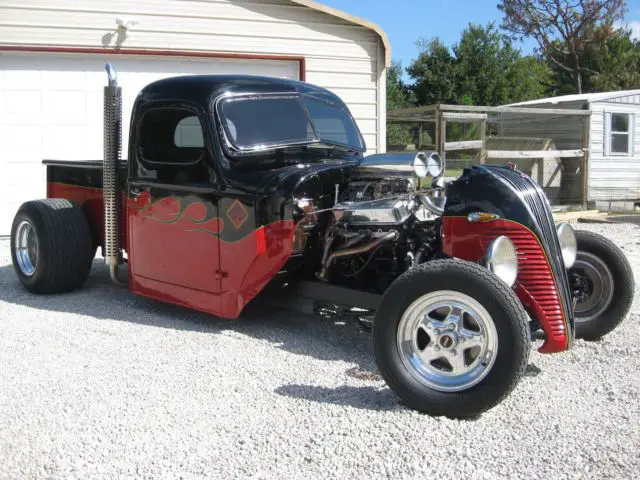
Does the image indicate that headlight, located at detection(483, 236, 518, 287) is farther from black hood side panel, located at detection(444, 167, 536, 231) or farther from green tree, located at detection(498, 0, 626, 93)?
green tree, located at detection(498, 0, 626, 93)

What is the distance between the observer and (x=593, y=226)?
11.7 m

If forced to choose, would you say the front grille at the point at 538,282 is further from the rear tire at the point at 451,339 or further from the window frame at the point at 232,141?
the window frame at the point at 232,141

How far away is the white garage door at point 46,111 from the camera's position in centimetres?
979

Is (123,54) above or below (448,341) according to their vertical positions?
above

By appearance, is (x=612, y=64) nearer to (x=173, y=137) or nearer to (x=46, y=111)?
(x=46, y=111)

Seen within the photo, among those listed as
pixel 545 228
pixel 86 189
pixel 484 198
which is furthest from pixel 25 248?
pixel 545 228

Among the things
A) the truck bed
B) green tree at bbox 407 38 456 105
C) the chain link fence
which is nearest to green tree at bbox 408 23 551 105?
green tree at bbox 407 38 456 105

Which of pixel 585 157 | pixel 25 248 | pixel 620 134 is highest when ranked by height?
pixel 620 134

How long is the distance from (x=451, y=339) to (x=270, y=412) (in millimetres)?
993

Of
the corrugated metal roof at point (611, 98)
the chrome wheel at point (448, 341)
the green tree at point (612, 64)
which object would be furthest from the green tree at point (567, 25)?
the chrome wheel at point (448, 341)

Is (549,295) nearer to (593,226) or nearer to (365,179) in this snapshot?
(365,179)

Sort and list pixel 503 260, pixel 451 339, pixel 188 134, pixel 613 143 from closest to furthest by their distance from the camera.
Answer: pixel 451 339 < pixel 503 260 < pixel 188 134 < pixel 613 143

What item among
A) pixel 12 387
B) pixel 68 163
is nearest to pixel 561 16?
pixel 68 163

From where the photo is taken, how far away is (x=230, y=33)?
413 inches
